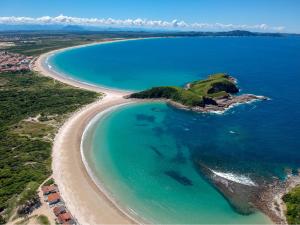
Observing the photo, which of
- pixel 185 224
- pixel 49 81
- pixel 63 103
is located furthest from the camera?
pixel 49 81

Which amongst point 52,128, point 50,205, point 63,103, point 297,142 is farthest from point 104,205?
point 63,103

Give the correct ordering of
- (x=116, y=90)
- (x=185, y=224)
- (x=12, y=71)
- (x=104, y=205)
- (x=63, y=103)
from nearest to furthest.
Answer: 1. (x=185, y=224)
2. (x=104, y=205)
3. (x=63, y=103)
4. (x=116, y=90)
5. (x=12, y=71)

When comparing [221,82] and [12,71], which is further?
[12,71]

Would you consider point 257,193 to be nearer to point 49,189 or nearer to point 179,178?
point 179,178

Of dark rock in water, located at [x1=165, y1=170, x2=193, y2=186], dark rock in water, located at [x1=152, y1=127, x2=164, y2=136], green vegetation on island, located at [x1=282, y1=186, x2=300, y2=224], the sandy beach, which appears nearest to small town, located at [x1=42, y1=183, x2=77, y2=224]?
the sandy beach

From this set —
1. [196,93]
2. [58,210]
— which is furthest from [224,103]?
[58,210]

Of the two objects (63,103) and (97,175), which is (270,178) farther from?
(63,103)
